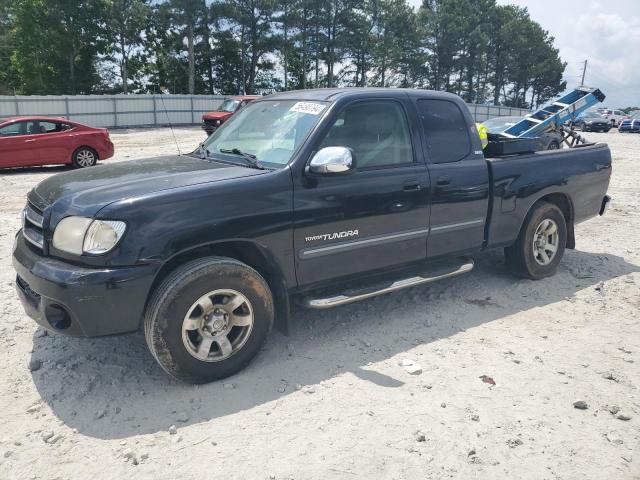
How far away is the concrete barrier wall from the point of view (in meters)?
27.3

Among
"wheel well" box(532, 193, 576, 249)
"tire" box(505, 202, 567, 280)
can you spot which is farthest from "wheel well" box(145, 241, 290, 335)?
"wheel well" box(532, 193, 576, 249)

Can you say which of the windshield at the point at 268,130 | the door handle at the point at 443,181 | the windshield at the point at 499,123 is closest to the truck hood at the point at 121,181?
the windshield at the point at 268,130

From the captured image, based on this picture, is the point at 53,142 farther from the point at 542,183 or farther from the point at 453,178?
the point at 542,183

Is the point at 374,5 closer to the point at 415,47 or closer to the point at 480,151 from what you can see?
the point at 415,47

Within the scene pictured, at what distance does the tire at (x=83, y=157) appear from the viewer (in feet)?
46.2

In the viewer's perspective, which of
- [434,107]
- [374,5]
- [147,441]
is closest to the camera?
[147,441]

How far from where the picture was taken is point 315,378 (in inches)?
150

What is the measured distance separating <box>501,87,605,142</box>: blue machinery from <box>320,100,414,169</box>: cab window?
4514mm

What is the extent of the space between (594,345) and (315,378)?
2.28m

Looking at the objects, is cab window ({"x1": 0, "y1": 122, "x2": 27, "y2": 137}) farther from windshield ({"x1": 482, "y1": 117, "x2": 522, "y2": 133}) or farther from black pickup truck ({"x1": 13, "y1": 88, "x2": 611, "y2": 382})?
windshield ({"x1": 482, "y1": 117, "x2": 522, "y2": 133})

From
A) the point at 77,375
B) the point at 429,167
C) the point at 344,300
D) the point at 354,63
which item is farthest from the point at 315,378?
the point at 354,63

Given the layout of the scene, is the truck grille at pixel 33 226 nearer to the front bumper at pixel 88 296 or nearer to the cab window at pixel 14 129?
the front bumper at pixel 88 296

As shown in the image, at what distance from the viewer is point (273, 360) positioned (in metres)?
4.04

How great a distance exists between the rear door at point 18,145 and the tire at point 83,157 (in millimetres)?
897
